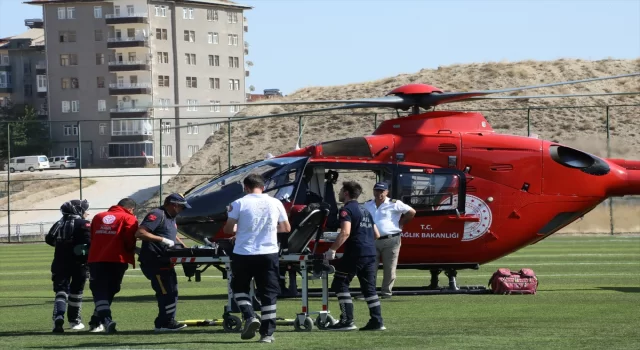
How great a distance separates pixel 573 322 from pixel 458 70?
58933mm

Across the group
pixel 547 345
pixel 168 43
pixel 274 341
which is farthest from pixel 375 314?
pixel 168 43

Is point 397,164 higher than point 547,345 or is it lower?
higher

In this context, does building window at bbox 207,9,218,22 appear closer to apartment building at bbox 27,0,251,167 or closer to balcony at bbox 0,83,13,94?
apartment building at bbox 27,0,251,167

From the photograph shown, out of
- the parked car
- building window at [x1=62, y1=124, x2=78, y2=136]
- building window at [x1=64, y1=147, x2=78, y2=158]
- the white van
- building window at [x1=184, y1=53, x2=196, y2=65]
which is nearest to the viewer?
the white van

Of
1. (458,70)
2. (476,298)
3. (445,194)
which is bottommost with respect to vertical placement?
(476,298)

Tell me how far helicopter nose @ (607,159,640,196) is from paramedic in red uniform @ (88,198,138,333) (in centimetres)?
988

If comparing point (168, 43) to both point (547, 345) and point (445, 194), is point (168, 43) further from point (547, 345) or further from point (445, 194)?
point (547, 345)

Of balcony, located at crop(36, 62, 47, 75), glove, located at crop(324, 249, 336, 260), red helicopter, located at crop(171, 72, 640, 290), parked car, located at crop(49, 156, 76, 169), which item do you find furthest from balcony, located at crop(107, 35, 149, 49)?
glove, located at crop(324, 249, 336, 260)

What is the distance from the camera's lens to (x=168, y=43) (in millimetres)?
112688

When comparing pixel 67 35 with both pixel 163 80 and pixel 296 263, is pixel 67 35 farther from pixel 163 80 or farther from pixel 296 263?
pixel 296 263

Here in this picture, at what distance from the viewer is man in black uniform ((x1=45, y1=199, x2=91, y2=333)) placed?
14781 mm

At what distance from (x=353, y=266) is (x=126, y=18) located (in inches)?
3914

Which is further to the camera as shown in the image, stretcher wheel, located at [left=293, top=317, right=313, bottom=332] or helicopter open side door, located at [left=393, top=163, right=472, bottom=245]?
helicopter open side door, located at [left=393, top=163, right=472, bottom=245]

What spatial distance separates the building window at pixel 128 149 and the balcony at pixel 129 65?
8.73 metres
